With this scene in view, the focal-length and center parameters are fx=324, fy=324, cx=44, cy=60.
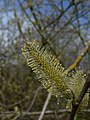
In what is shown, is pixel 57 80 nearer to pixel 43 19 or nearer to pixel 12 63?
pixel 43 19

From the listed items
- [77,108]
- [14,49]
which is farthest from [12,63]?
[77,108]

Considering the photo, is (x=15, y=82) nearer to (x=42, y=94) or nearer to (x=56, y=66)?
(x=42, y=94)

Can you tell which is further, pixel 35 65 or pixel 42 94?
pixel 42 94

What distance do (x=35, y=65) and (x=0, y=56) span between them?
5.93 meters

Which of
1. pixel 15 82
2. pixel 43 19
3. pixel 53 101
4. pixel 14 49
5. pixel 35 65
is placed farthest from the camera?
pixel 15 82

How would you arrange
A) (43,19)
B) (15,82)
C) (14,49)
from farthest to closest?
(15,82) → (14,49) → (43,19)

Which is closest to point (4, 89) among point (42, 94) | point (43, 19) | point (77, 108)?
point (42, 94)

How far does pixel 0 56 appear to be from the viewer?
645 centimetres

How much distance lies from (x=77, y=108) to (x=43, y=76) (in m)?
0.10

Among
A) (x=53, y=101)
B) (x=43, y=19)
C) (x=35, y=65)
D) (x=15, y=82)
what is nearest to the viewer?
(x=35, y=65)

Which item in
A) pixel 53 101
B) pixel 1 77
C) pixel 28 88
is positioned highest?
pixel 1 77

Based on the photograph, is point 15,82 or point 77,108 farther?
point 15,82

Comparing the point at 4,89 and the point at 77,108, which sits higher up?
the point at 4,89

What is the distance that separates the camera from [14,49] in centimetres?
683
